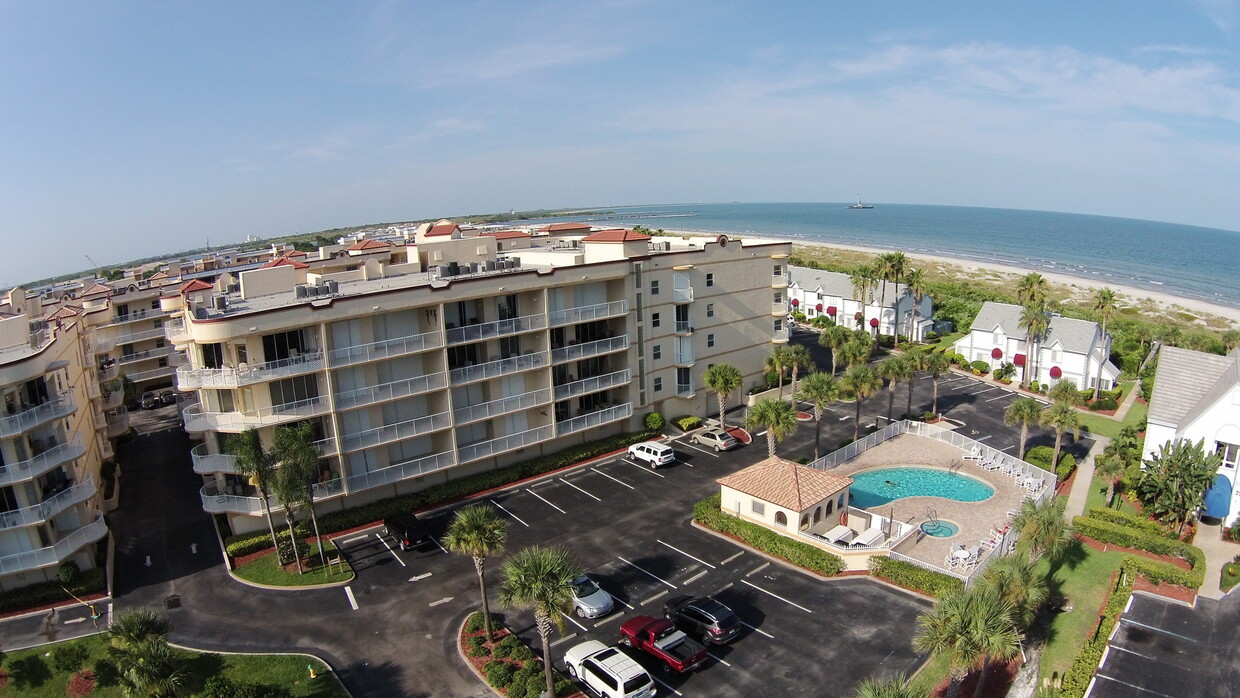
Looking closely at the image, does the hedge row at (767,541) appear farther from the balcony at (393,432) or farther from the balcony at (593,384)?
the balcony at (393,432)

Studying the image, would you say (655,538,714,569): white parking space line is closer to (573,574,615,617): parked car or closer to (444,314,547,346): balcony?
(573,574,615,617): parked car

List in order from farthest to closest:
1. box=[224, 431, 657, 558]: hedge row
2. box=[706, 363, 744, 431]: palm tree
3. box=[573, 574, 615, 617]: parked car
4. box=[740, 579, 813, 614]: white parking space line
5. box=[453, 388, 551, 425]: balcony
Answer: box=[706, 363, 744, 431]: palm tree
box=[453, 388, 551, 425]: balcony
box=[224, 431, 657, 558]: hedge row
box=[740, 579, 813, 614]: white parking space line
box=[573, 574, 615, 617]: parked car

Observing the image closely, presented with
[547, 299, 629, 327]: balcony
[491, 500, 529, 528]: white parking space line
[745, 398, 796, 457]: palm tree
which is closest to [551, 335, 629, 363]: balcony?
[547, 299, 629, 327]: balcony

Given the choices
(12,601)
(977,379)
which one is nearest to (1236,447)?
(977,379)

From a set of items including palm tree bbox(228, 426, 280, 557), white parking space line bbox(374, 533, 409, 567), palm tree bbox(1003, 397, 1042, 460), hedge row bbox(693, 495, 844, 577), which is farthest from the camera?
palm tree bbox(1003, 397, 1042, 460)

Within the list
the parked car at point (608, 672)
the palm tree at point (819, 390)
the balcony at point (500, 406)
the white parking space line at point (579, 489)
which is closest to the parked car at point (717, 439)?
the palm tree at point (819, 390)

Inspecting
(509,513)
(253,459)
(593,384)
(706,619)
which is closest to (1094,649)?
(706,619)
